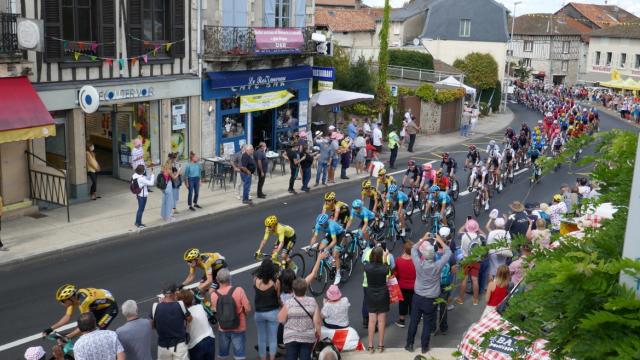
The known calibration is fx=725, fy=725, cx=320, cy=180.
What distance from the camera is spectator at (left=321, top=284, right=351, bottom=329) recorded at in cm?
980

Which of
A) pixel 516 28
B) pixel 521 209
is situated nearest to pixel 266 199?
pixel 521 209

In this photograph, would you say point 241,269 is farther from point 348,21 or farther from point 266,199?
point 348,21

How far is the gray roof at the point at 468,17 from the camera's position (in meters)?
56.0

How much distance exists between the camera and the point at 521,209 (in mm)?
14180

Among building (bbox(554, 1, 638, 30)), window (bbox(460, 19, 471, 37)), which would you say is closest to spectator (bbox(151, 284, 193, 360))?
window (bbox(460, 19, 471, 37))

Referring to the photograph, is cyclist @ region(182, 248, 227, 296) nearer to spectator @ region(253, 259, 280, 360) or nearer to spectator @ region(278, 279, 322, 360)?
spectator @ region(253, 259, 280, 360)

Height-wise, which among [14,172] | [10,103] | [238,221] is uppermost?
[10,103]

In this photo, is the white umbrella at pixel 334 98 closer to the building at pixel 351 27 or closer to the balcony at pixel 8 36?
the balcony at pixel 8 36

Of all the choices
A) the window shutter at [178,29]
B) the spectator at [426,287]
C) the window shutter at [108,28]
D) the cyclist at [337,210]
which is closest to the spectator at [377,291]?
the spectator at [426,287]

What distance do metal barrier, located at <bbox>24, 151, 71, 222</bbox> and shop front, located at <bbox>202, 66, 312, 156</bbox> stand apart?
22.1ft

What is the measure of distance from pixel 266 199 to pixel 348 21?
3865 centimetres

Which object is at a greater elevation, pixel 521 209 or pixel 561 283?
pixel 561 283

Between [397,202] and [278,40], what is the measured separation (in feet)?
36.3

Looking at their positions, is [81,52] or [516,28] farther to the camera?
[516,28]
